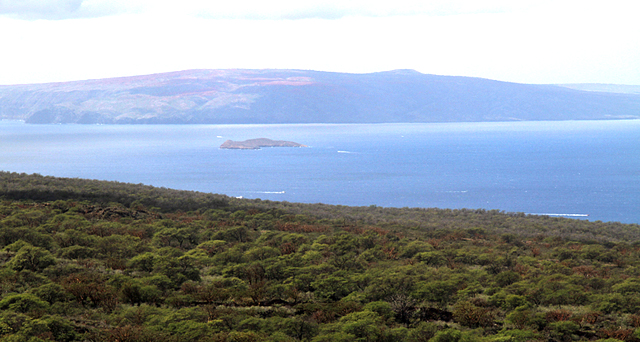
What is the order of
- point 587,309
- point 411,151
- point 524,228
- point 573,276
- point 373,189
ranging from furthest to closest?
point 411,151 < point 373,189 < point 524,228 < point 573,276 < point 587,309

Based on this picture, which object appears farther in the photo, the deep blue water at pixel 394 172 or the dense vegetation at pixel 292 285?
the deep blue water at pixel 394 172

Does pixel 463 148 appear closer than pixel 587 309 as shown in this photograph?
No

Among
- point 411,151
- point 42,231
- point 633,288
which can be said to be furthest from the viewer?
point 411,151

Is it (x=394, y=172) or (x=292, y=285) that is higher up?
(x=394, y=172)

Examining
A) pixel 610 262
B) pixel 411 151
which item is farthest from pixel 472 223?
pixel 411 151

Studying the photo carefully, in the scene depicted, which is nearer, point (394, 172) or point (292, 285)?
point (292, 285)

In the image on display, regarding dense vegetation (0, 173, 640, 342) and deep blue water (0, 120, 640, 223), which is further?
deep blue water (0, 120, 640, 223)

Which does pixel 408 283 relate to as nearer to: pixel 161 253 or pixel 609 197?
pixel 161 253

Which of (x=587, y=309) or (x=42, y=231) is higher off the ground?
(x=42, y=231)
